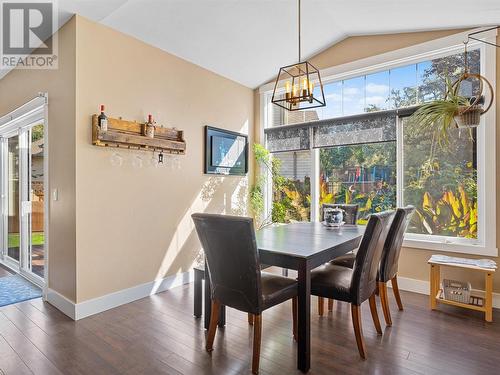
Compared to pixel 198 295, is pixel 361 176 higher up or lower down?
higher up

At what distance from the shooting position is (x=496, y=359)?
2.19 m

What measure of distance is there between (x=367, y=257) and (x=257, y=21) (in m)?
2.87

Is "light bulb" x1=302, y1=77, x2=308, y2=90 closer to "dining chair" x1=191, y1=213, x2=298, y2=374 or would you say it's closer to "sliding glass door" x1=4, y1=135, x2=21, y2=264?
"dining chair" x1=191, y1=213, x2=298, y2=374

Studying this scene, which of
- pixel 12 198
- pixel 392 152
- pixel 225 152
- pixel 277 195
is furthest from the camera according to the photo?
pixel 277 195

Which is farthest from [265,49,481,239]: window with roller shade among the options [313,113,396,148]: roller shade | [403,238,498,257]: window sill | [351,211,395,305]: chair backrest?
[351,211,395,305]: chair backrest

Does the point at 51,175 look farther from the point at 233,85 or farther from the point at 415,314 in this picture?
the point at 415,314

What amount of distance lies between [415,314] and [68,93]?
395 cm

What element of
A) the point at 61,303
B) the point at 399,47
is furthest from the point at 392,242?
the point at 61,303

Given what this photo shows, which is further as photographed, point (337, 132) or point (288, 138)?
point (288, 138)

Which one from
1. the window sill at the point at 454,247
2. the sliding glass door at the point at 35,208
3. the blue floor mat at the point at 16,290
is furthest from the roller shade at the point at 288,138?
the blue floor mat at the point at 16,290

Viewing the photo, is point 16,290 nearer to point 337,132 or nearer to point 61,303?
point 61,303

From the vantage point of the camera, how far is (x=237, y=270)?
2072mm

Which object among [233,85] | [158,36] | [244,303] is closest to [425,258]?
[244,303]

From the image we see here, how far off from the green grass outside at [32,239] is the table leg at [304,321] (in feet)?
9.93
